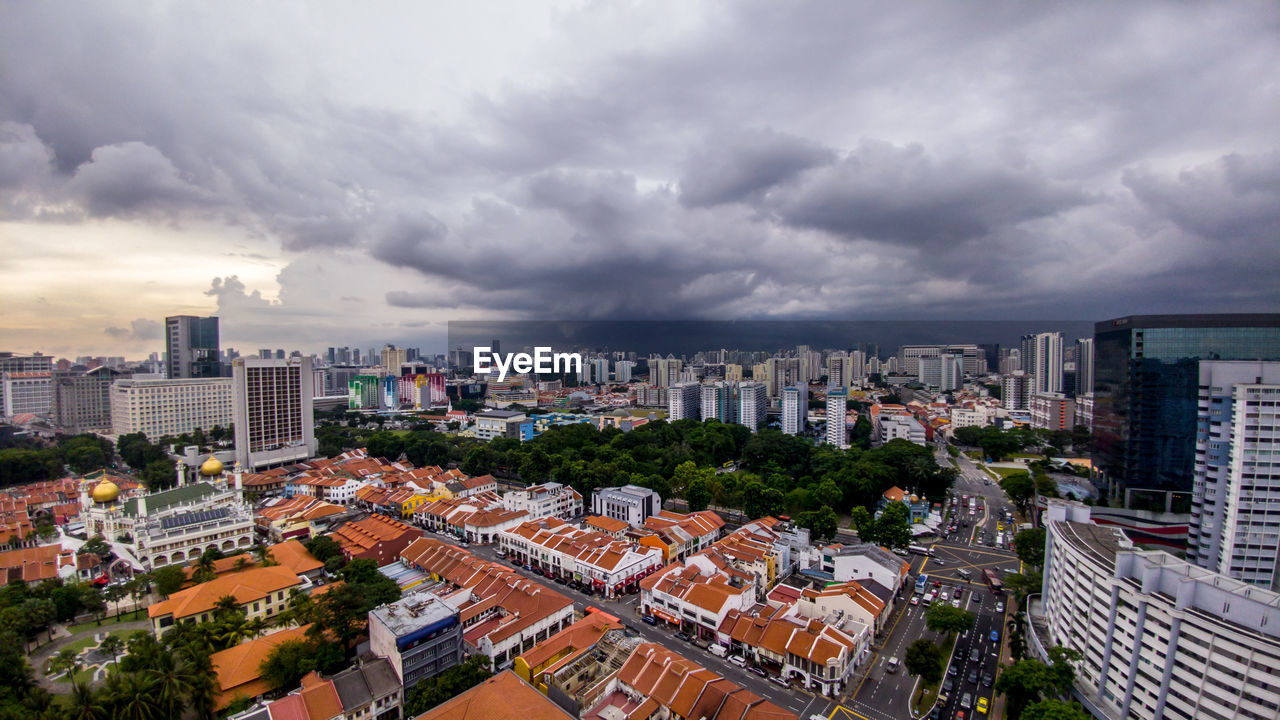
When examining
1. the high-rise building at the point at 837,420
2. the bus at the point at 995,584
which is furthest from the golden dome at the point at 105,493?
the high-rise building at the point at 837,420

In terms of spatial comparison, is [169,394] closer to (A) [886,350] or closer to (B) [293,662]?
(B) [293,662]

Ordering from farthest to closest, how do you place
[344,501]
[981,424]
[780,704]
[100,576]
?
[981,424]
[344,501]
[100,576]
[780,704]

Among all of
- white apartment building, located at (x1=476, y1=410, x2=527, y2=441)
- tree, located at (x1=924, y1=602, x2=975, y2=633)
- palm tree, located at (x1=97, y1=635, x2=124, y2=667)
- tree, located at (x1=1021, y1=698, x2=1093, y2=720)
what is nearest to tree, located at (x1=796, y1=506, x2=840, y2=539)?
tree, located at (x1=924, y1=602, x2=975, y2=633)

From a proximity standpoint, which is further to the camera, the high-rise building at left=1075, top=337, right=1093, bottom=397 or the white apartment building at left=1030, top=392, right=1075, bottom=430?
the high-rise building at left=1075, top=337, right=1093, bottom=397

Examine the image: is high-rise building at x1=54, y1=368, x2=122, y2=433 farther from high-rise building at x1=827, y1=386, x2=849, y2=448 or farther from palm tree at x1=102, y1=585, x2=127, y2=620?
high-rise building at x1=827, y1=386, x2=849, y2=448

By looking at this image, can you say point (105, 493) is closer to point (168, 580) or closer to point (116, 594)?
point (116, 594)

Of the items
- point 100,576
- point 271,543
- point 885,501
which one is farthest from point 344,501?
point 885,501

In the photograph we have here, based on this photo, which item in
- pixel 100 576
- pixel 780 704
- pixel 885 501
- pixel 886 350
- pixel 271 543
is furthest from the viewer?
pixel 886 350
